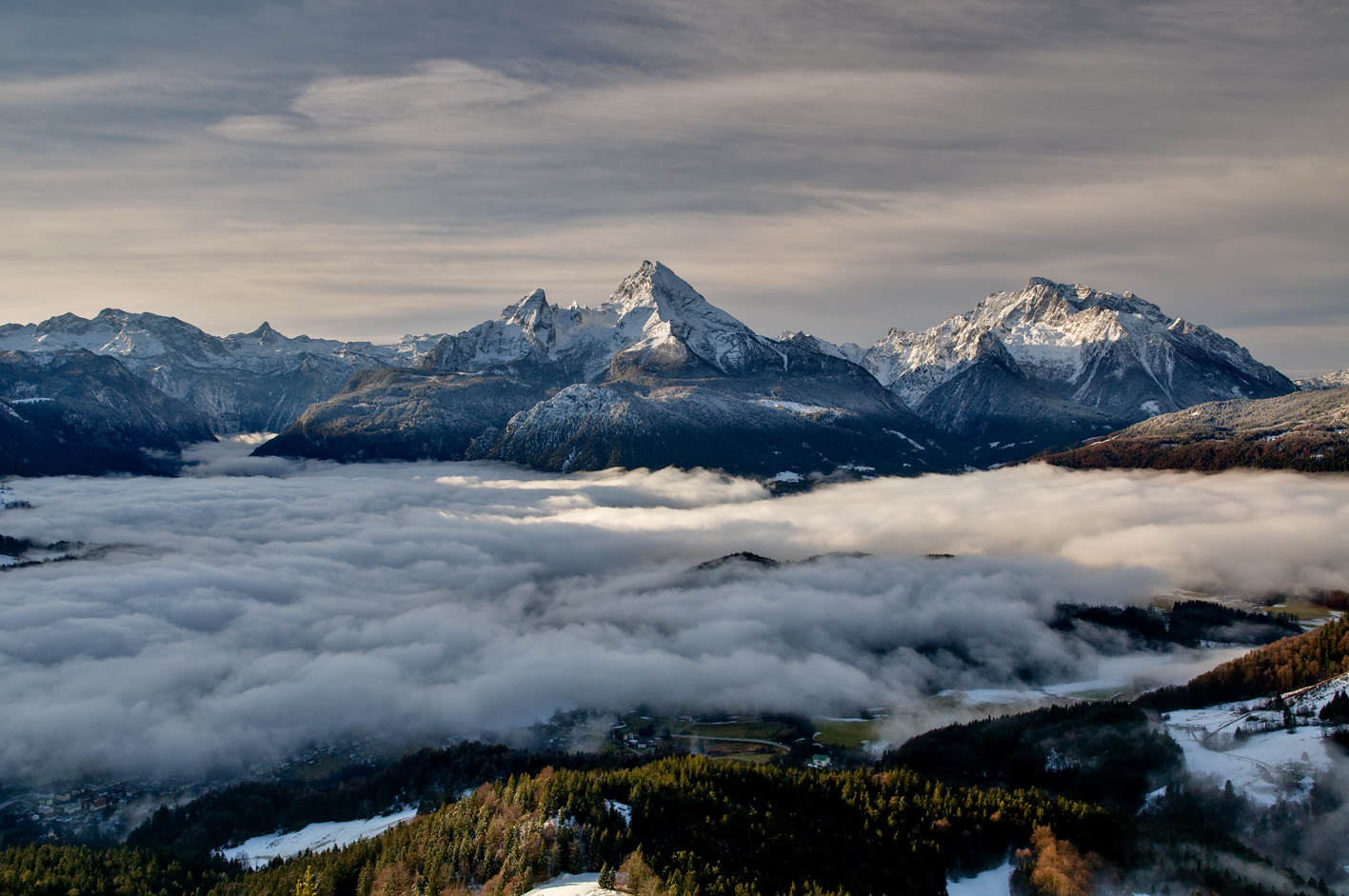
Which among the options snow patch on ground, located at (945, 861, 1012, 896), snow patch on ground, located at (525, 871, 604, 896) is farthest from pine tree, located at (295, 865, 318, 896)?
snow patch on ground, located at (945, 861, 1012, 896)

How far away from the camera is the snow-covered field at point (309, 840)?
18362 centimetres

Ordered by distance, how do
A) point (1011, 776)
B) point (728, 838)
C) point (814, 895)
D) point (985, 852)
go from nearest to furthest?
1. point (814, 895)
2. point (728, 838)
3. point (985, 852)
4. point (1011, 776)

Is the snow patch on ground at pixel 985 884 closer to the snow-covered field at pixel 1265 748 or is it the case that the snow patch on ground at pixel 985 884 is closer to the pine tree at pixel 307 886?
the snow-covered field at pixel 1265 748

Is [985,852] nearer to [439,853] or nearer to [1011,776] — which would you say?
[1011,776]

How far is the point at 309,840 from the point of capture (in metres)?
191

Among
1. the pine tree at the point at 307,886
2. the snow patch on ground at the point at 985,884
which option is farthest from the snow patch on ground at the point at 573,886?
the snow patch on ground at the point at 985,884

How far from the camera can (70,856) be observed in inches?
6658

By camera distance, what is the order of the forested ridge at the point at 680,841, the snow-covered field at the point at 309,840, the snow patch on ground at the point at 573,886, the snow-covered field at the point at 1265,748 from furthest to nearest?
the snow-covered field at the point at 309,840 → the snow-covered field at the point at 1265,748 → the forested ridge at the point at 680,841 → the snow patch on ground at the point at 573,886

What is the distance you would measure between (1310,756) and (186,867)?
764ft

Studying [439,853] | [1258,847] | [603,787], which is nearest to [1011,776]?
[1258,847]

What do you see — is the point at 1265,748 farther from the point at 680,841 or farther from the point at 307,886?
the point at 307,886

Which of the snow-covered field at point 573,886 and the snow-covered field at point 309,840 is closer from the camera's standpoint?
the snow-covered field at point 573,886

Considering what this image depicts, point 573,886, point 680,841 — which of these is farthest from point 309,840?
point 680,841

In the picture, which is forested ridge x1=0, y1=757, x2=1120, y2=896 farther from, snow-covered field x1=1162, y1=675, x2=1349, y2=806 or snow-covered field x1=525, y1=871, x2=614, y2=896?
snow-covered field x1=1162, y1=675, x2=1349, y2=806
